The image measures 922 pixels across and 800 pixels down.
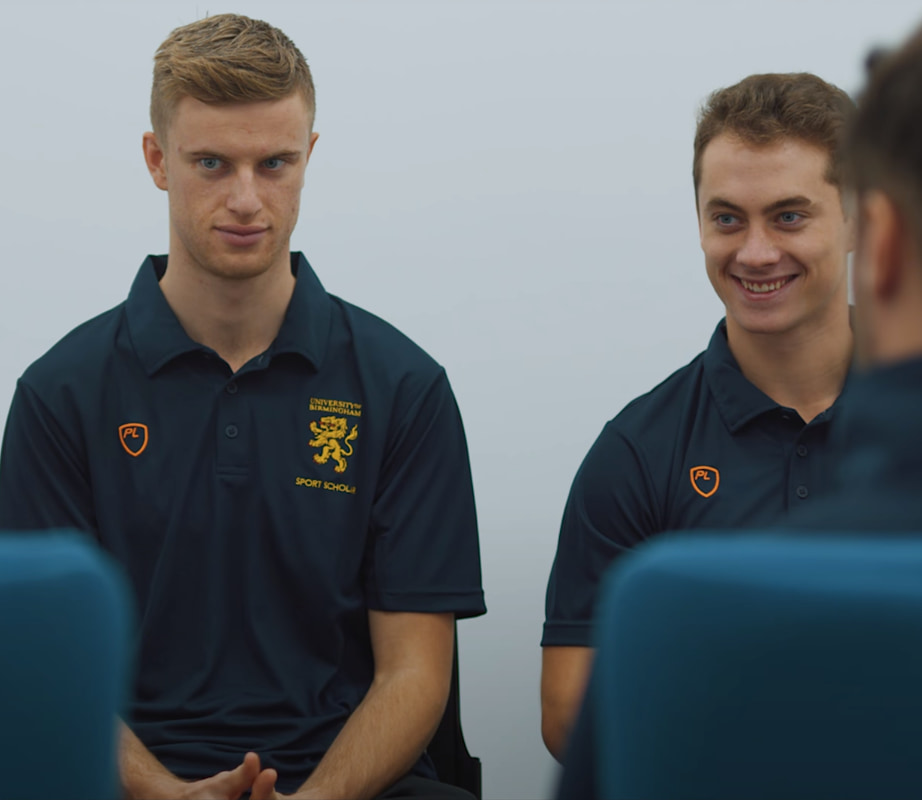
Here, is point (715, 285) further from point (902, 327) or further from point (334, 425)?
point (902, 327)

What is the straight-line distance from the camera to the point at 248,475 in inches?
72.2

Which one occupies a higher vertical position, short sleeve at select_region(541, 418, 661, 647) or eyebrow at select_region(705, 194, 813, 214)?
eyebrow at select_region(705, 194, 813, 214)

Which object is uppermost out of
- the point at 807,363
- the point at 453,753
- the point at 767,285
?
the point at 767,285

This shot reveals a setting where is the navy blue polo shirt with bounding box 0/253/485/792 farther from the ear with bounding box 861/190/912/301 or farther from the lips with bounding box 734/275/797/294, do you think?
the ear with bounding box 861/190/912/301

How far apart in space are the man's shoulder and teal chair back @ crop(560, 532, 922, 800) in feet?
4.25

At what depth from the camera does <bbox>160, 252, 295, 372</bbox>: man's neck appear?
74.1 inches

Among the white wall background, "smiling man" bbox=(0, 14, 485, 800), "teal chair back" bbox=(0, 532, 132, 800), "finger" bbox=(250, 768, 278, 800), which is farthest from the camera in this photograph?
the white wall background

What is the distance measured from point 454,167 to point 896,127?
1.86 m

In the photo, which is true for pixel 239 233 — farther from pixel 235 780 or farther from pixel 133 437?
pixel 235 780

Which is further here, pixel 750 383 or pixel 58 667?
pixel 750 383

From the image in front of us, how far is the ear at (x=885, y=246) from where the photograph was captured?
74 cm

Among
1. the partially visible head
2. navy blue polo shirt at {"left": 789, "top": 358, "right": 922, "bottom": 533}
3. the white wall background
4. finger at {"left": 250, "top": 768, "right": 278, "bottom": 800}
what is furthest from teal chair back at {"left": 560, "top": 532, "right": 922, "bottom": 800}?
the white wall background

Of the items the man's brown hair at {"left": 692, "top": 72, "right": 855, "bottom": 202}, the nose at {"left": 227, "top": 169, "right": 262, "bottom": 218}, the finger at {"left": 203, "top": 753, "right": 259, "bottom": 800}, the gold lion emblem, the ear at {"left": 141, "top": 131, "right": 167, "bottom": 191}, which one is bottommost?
the finger at {"left": 203, "top": 753, "right": 259, "bottom": 800}

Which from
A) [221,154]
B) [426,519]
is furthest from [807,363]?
[221,154]
